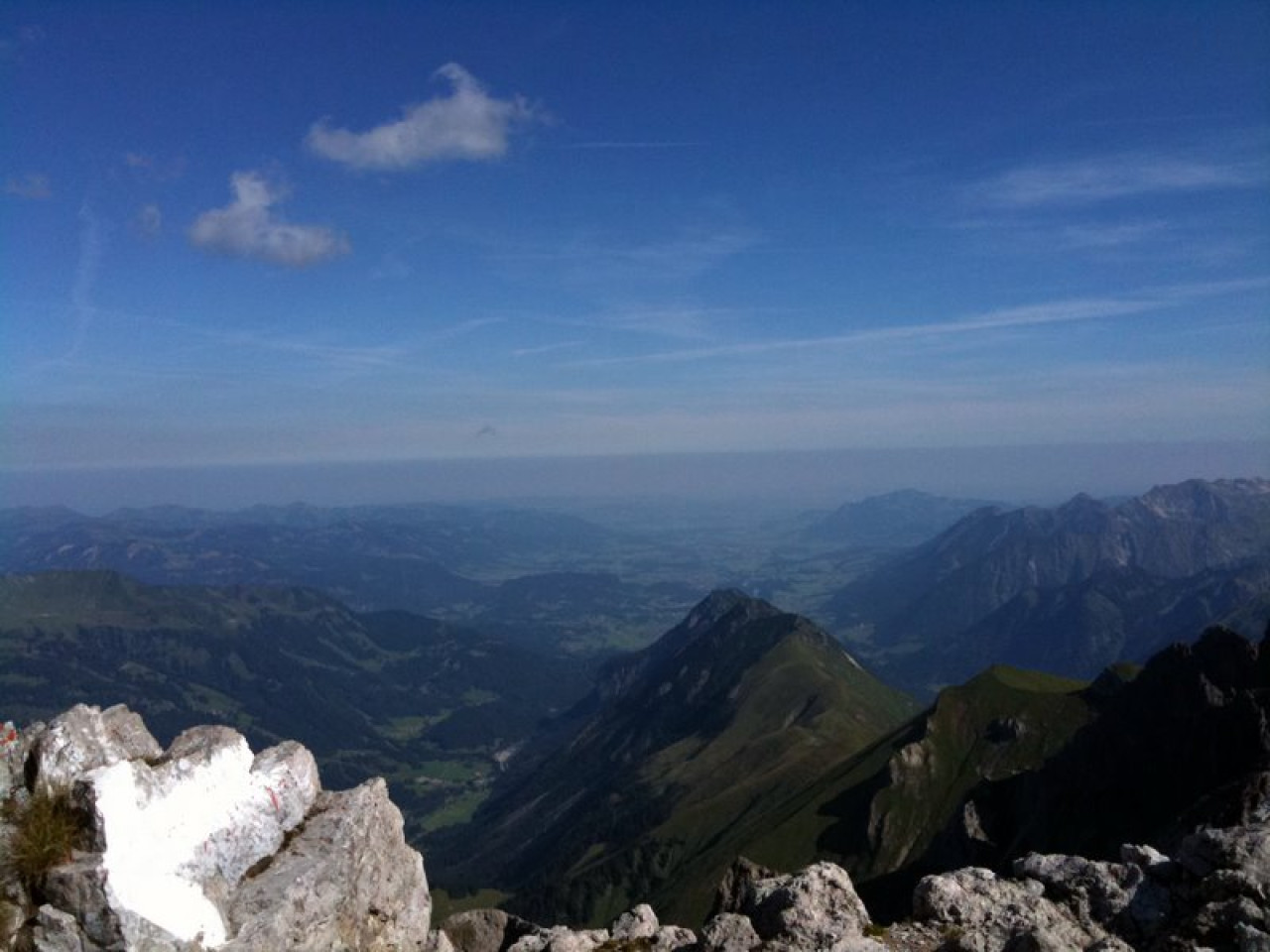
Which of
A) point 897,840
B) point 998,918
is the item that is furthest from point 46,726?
point 897,840

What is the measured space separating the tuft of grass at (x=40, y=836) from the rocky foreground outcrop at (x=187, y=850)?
1.1 inches

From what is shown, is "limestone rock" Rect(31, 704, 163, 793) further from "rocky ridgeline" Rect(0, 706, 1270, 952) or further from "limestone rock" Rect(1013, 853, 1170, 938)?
"limestone rock" Rect(1013, 853, 1170, 938)

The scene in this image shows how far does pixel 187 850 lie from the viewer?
17.9 metres

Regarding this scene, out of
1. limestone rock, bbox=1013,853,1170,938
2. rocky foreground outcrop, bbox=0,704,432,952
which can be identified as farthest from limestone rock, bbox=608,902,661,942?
limestone rock, bbox=1013,853,1170,938

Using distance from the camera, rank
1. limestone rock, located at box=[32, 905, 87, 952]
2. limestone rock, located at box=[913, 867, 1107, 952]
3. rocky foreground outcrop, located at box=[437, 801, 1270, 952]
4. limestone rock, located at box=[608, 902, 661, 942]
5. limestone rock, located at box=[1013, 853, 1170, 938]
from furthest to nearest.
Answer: limestone rock, located at box=[608, 902, 661, 942] → limestone rock, located at box=[1013, 853, 1170, 938] → limestone rock, located at box=[913, 867, 1107, 952] → rocky foreground outcrop, located at box=[437, 801, 1270, 952] → limestone rock, located at box=[32, 905, 87, 952]

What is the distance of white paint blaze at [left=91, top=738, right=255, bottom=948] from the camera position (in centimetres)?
1662

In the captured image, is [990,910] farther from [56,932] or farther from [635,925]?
[56,932]

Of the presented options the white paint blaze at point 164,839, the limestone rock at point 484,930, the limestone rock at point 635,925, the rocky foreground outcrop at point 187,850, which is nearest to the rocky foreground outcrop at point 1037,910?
the limestone rock at point 635,925

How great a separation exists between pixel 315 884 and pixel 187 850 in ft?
9.54

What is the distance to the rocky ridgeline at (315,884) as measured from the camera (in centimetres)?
1650

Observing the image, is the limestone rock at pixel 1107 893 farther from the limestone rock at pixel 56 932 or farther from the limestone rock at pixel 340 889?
the limestone rock at pixel 56 932

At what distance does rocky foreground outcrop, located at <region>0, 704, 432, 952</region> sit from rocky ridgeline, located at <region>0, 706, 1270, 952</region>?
38 millimetres

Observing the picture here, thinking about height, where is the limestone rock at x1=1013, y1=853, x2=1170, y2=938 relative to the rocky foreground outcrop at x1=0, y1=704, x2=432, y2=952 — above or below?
below

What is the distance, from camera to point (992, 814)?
17138 centimetres
